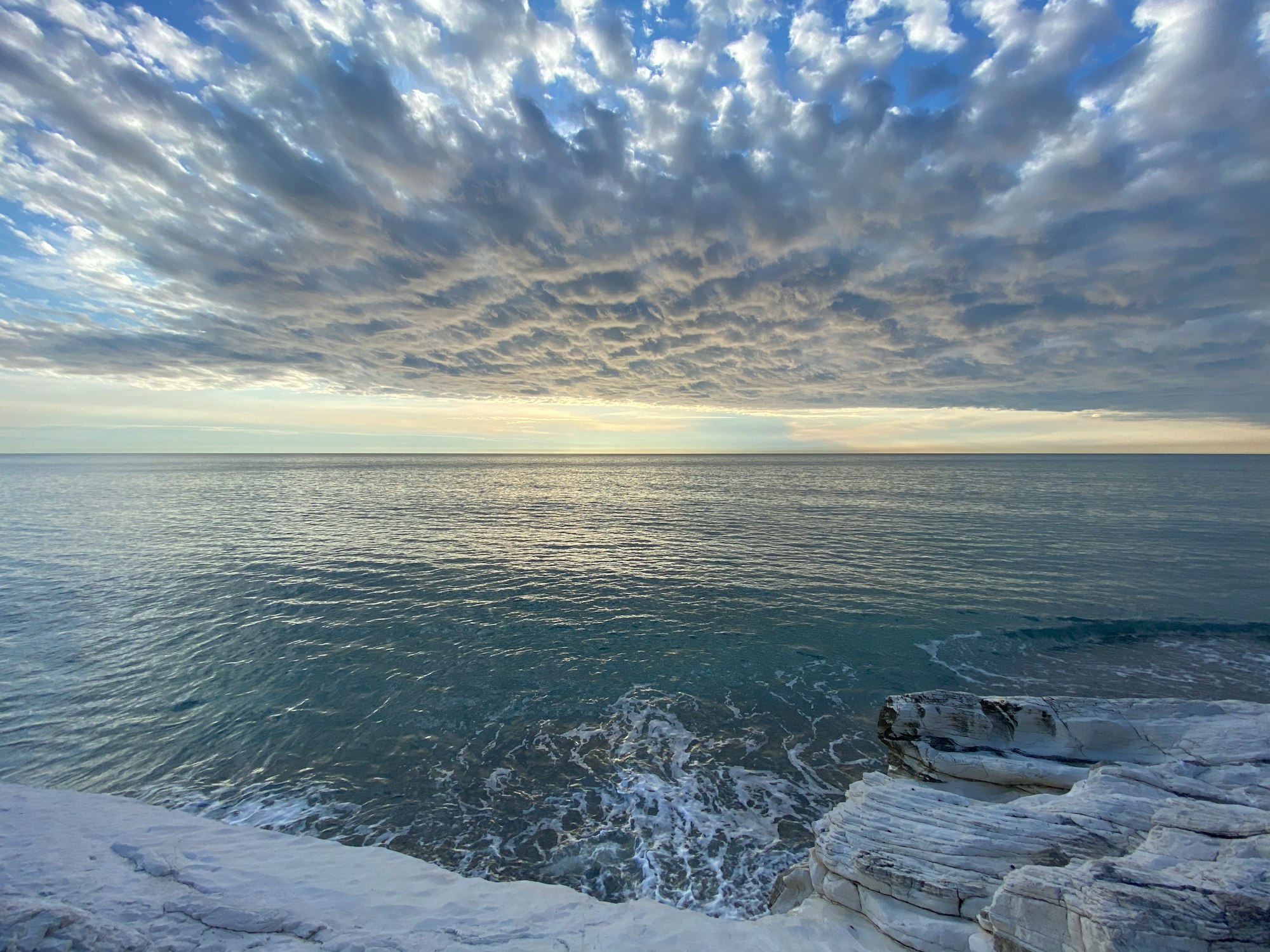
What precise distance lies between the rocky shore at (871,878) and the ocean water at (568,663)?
2017 mm

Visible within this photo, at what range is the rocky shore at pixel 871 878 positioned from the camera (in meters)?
6.71

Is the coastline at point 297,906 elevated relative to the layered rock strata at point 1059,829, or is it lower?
lower

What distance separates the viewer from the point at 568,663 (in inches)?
820

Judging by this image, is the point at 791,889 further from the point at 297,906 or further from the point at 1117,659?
the point at 1117,659

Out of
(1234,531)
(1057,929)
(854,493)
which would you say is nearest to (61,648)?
(1057,929)

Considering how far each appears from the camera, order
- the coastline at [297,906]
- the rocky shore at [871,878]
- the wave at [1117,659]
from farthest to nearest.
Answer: the wave at [1117,659] < the coastline at [297,906] < the rocky shore at [871,878]

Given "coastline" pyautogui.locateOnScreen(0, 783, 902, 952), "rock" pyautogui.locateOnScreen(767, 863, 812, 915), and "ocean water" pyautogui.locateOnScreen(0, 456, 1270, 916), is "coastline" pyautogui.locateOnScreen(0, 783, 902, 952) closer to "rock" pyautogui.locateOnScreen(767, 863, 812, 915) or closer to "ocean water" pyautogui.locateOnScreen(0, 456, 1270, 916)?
"rock" pyautogui.locateOnScreen(767, 863, 812, 915)

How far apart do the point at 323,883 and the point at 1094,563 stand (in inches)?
1842

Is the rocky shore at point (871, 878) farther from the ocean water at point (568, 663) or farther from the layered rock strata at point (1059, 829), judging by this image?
the ocean water at point (568, 663)

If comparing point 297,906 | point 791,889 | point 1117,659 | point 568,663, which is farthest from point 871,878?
point 1117,659

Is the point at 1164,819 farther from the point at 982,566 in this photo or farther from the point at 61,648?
the point at 61,648

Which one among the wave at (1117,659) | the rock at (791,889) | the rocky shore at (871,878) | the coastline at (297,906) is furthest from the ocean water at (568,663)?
the rocky shore at (871,878)

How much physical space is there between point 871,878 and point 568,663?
14.1 meters

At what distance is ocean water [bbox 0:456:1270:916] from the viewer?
12.6m
